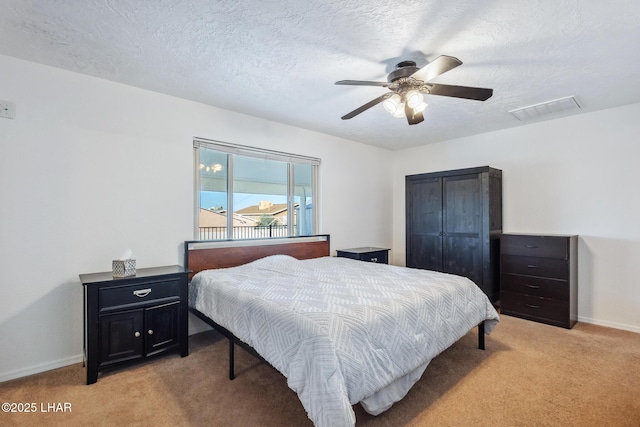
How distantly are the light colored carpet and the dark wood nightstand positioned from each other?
0.15 m

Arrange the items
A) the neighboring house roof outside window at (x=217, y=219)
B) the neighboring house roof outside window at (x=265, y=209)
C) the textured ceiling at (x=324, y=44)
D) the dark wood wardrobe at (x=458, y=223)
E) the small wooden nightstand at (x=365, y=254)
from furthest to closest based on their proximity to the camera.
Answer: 1. the small wooden nightstand at (x=365, y=254)
2. the dark wood wardrobe at (x=458, y=223)
3. the neighboring house roof outside window at (x=265, y=209)
4. the neighboring house roof outside window at (x=217, y=219)
5. the textured ceiling at (x=324, y=44)

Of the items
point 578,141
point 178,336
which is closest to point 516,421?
point 178,336

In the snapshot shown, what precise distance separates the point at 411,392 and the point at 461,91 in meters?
2.19

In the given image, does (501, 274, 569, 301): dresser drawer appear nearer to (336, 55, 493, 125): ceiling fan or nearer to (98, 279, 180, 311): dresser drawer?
(336, 55, 493, 125): ceiling fan

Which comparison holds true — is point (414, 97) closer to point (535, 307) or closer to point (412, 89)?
point (412, 89)

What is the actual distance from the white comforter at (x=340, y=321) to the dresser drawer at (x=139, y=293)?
10.0 inches

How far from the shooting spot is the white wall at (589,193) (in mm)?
3320

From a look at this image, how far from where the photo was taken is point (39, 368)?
2400 mm

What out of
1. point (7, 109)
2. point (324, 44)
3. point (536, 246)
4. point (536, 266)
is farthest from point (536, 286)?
point (7, 109)

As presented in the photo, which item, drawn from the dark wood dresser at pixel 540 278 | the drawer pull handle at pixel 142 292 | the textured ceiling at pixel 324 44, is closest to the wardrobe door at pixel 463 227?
the dark wood dresser at pixel 540 278

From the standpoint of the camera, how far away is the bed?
145cm

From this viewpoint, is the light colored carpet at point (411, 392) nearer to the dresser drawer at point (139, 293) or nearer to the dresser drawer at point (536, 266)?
the dresser drawer at point (139, 293)

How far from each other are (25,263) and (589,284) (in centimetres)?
575

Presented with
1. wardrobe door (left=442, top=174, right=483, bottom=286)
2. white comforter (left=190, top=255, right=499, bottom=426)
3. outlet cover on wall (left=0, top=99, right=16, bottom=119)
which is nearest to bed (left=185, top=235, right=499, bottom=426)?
white comforter (left=190, top=255, right=499, bottom=426)
